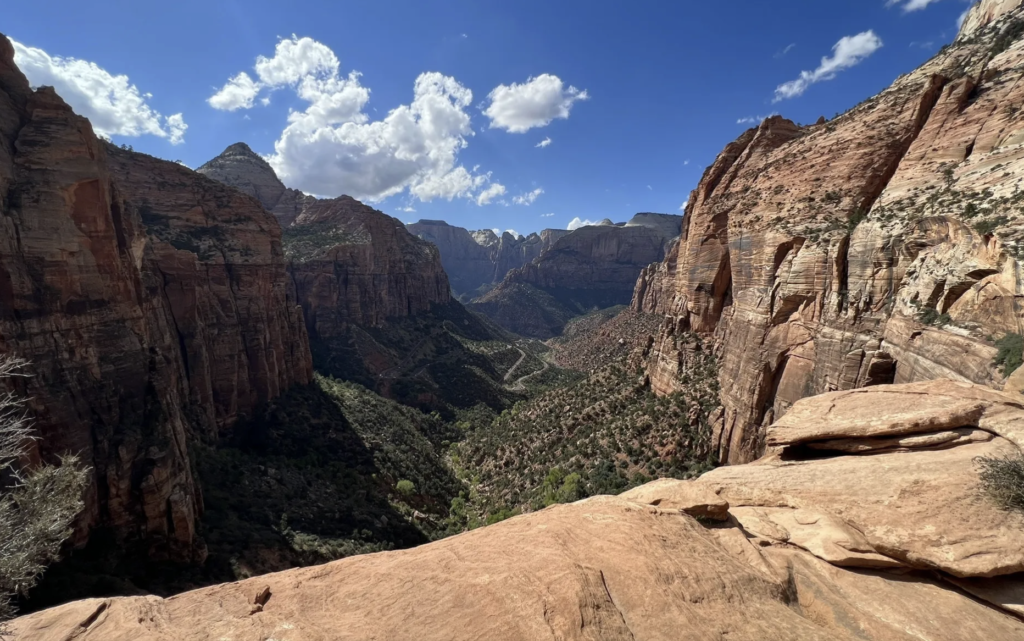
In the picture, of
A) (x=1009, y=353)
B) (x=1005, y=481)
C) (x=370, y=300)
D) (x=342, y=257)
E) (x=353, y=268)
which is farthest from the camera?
(x=370, y=300)

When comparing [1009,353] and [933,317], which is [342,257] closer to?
[933,317]

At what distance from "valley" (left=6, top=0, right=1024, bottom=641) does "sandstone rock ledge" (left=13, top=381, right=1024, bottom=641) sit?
0.05m

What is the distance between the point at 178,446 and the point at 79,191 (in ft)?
52.0

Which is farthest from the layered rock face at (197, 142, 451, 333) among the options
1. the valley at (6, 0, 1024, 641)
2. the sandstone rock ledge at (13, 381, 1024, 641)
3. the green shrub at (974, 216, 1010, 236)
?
the green shrub at (974, 216, 1010, 236)

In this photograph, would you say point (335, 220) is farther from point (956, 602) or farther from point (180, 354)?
point (956, 602)

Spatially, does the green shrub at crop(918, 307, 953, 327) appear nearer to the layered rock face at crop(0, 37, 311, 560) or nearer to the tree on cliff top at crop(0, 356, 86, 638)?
the tree on cliff top at crop(0, 356, 86, 638)

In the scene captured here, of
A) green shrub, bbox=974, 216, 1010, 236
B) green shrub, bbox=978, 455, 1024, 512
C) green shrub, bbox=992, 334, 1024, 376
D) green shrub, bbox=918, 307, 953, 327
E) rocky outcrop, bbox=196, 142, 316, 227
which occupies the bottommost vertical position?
green shrub, bbox=978, 455, 1024, 512

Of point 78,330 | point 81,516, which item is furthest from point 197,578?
point 78,330

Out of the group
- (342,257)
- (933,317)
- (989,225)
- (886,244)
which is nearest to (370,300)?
(342,257)

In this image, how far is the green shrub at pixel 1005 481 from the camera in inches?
293

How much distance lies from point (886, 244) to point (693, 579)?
21.0 metres

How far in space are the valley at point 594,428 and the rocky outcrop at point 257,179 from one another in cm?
6739

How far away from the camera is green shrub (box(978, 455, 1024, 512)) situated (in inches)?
293

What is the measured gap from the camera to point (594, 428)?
39938 mm
